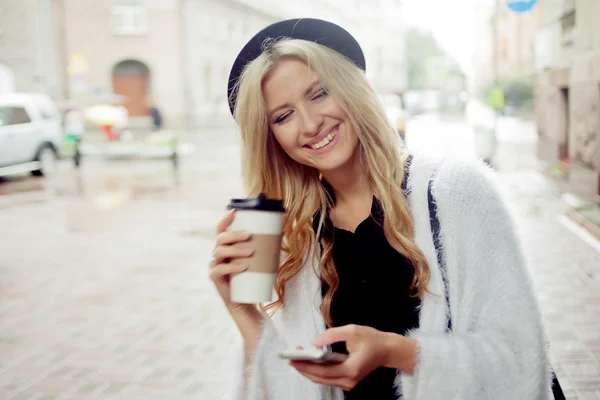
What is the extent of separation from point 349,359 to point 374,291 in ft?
1.30

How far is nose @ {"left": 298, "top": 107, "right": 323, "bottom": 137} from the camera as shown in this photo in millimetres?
Result: 1740

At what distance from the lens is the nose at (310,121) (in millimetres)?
1740

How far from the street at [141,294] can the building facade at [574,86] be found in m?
0.69

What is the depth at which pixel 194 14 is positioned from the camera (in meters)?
34.0

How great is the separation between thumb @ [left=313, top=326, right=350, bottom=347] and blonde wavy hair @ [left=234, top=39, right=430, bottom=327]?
0.36m

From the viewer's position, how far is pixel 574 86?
10.2m

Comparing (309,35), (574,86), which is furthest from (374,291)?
(574,86)

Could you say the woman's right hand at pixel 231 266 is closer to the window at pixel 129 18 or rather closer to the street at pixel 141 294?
the street at pixel 141 294

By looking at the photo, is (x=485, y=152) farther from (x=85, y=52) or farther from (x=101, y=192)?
(x=85, y=52)

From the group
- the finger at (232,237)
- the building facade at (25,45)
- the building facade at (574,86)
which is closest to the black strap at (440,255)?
the finger at (232,237)

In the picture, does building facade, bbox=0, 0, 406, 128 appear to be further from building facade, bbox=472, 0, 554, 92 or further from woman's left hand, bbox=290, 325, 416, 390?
woman's left hand, bbox=290, 325, 416, 390

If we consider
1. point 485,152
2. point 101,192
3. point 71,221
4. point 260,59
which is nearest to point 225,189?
point 101,192

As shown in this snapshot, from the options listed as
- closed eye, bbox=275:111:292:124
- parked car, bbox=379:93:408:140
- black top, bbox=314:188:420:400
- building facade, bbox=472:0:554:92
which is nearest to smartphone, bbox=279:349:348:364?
black top, bbox=314:188:420:400

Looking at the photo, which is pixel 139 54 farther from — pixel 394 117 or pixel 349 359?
pixel 349 359
